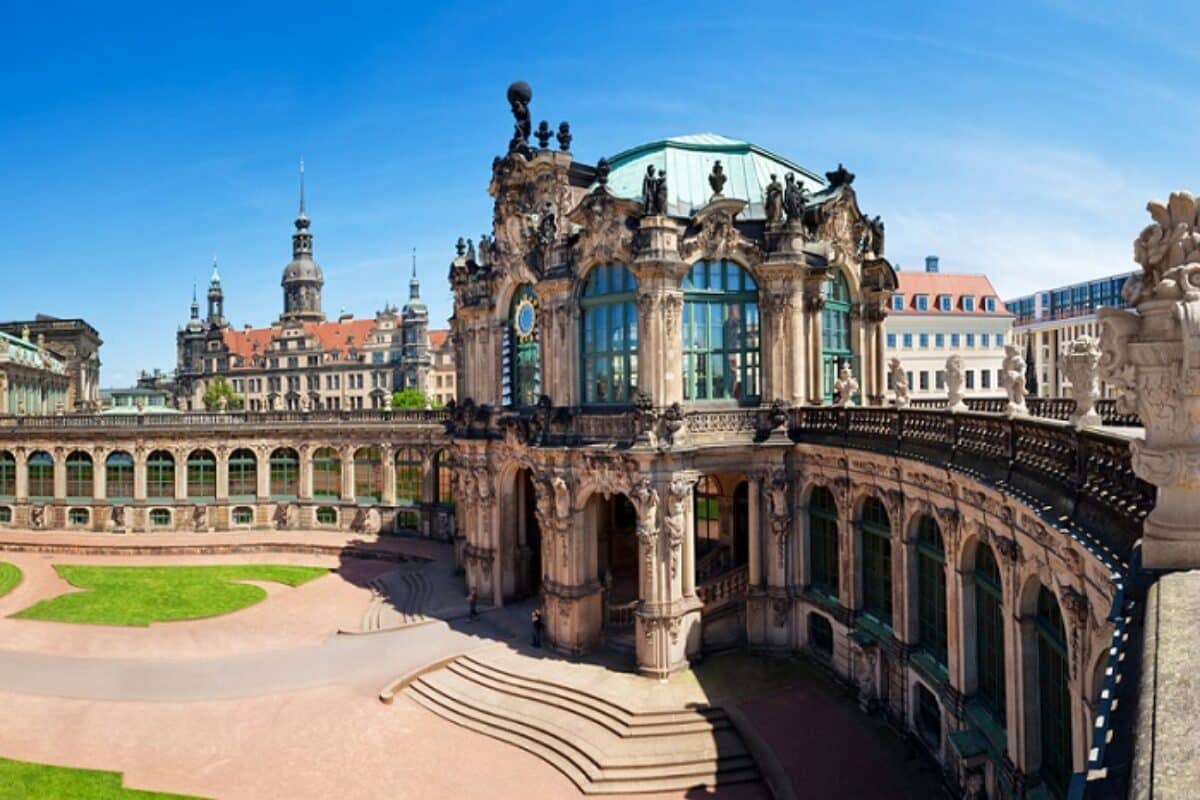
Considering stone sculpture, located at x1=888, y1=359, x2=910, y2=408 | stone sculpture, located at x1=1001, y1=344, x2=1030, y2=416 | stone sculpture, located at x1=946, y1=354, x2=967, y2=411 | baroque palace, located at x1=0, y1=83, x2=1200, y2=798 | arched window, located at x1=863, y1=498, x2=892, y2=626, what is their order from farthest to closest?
arched window, located at x1=863, y1=498, x2=892, y2=626 → stone sculpture, located at x1=888, y1=359, x2=910, y2=408 → stone sculpture, located at x1=946, y1=354, x2=967, y2=411 → stone sculpture, located at x1=1001, y1=344, x2=1030, y2=416 → baroque palace, located at x1=0, y1=83, x2=1200, y2=798

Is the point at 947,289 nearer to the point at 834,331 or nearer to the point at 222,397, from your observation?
the point at 834,331

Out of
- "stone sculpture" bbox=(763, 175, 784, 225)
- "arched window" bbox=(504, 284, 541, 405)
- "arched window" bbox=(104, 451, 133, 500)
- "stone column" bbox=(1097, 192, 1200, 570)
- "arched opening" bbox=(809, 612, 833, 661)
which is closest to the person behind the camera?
"stone column" bbox=(1097, 192, 1200, 570)

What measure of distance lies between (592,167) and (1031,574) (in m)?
23.9

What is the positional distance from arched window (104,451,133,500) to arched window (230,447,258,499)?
4.74 meters

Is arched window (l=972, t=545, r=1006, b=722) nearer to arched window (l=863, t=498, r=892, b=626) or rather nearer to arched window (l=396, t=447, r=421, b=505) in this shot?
arched window (l=863, t=498, r=892, b=626)

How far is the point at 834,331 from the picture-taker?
30641 mm

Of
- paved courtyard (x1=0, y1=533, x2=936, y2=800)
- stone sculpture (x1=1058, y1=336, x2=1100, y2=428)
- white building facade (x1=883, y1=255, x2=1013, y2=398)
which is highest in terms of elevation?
white building facade (x1=883, y1=255, x2=1013, y2=398)

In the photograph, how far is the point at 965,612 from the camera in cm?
1741

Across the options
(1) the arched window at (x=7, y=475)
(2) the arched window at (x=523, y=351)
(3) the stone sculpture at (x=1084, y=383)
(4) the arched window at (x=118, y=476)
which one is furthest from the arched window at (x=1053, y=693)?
(1) the arched window at (x=7, y=475)

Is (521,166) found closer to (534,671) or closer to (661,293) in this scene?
(661,293)

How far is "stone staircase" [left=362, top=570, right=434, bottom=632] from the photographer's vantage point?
109 ft

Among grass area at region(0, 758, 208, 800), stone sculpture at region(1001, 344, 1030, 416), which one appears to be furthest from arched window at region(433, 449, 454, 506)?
stone sculpture at region(1001, 344, 1030, 416)

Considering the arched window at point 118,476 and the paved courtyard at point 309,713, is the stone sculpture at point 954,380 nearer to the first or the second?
the paved courtyard at point 309,713

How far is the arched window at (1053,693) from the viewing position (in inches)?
518
